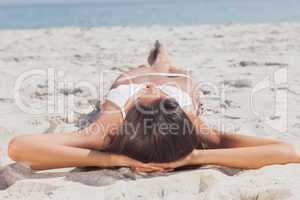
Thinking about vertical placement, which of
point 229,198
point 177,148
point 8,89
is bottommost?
point 229,198

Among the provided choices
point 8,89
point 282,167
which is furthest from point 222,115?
point 8,89

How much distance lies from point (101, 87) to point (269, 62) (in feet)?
6.93

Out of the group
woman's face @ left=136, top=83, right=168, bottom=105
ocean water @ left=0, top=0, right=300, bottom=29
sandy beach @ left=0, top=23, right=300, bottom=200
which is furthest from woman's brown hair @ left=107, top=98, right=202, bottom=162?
ocean water @ left=0, top=0, right=300, bottom=29

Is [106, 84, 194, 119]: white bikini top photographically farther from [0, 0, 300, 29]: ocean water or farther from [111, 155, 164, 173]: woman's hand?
[0, 0, 300, 29]: ocean water

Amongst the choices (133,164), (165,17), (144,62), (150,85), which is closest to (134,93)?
(150,85)

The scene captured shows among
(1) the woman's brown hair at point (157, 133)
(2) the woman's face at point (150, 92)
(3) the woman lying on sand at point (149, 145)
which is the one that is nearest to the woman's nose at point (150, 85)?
(2) the woman's face at point (150, 92)

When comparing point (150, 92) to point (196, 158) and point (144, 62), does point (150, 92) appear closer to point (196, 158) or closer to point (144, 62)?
point (196, 158)

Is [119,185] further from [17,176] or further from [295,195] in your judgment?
[295,195]

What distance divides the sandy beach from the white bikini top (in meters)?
0.48

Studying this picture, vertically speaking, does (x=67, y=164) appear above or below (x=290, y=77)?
below

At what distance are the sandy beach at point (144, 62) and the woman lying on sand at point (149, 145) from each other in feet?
0.21

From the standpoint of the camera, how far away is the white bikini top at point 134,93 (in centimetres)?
295

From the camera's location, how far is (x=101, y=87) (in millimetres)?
4879

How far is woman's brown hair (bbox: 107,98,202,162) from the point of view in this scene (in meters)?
2.37
